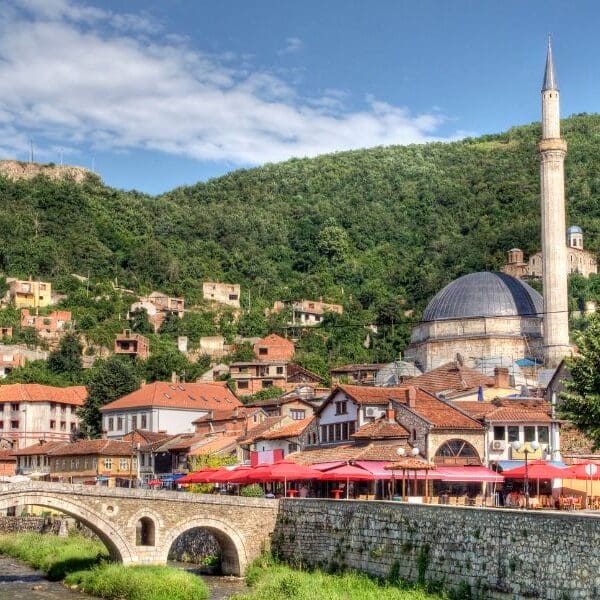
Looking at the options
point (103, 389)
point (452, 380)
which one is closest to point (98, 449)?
point (103, 389)

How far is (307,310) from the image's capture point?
109562 mm

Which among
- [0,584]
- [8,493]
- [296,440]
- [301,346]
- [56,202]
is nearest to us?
[8,493]

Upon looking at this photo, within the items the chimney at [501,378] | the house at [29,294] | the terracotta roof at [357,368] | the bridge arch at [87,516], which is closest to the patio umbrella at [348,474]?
the bridge arch at [87,516]

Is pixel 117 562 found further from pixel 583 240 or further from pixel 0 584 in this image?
pixel 583 240

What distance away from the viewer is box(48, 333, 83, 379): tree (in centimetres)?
9381

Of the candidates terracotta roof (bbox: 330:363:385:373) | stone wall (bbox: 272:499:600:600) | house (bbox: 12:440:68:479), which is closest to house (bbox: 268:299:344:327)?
terracotta roof (bbox: 330:363:385:373)

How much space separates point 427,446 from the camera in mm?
41062

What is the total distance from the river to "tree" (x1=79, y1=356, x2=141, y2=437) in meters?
37.0

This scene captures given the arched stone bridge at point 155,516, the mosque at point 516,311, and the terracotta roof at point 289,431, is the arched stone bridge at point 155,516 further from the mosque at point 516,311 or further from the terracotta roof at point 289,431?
the mosque at point 516,311

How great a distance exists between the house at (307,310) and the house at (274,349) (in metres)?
11.9

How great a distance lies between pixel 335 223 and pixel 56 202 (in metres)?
33.8

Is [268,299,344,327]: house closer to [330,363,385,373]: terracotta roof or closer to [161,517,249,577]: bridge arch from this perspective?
[330,363,385,373]: terracotta roof

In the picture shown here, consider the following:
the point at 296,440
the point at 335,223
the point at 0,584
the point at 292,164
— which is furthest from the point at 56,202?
the point at 0,584

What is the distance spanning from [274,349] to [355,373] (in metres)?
12.7
